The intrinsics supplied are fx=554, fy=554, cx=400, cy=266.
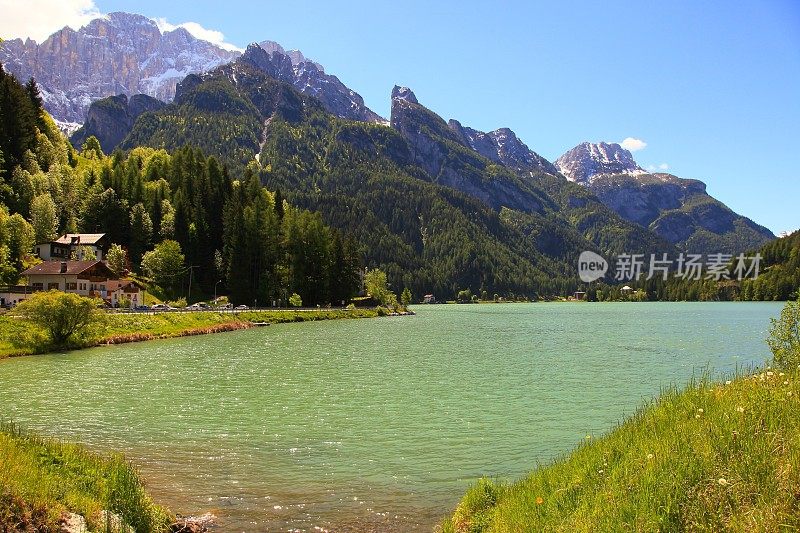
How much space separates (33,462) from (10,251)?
106 meters

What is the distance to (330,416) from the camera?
27688 mm

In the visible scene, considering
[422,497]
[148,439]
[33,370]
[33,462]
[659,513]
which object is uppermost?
[659,513]

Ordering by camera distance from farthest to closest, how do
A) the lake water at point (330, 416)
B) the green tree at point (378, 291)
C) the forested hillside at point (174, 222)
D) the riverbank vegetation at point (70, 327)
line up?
the green tree at point (378, 291) → the forested hillside at point (174, 222) → the riverbank vegetation at point (70, 327) → the lake water at point (330, 416)

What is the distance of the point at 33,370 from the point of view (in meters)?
43.6

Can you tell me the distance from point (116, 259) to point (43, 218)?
1829cm

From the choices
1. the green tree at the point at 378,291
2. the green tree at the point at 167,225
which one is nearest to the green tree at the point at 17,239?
the green tree at the point at 167,225

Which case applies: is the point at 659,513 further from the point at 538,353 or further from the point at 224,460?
the point at 538,353

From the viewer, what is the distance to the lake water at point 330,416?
54.2 ft

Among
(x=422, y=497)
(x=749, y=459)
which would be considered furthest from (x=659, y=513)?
(x=422, y=497)

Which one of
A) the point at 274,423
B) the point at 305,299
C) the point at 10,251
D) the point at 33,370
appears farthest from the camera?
the point at 305,299

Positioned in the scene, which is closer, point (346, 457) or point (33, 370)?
point (346, 457)

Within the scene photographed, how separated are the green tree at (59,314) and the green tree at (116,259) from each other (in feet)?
205

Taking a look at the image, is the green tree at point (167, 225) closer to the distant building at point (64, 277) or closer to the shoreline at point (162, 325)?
the distant building at point (64, 277)

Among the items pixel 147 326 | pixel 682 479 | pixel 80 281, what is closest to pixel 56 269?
pixel 80 281
